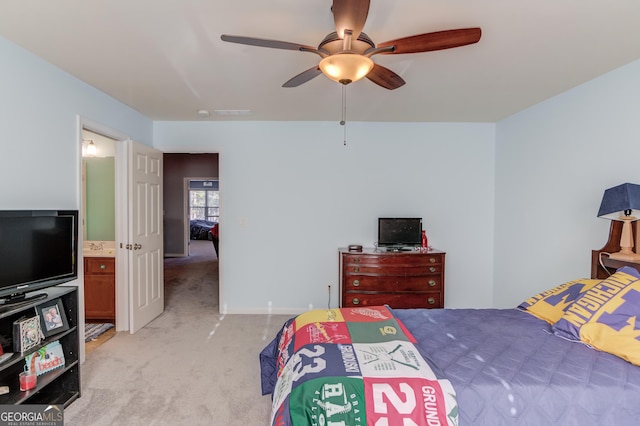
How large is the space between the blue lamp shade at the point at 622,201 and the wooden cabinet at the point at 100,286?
449 centimetres

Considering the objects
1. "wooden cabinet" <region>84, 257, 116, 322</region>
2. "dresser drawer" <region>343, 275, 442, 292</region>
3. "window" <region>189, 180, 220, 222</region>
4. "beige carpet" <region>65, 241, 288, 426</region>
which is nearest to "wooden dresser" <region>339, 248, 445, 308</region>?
"dresser drawer" <region>343, 275, 442, 292</region>

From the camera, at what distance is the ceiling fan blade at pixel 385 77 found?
1914 millimetres

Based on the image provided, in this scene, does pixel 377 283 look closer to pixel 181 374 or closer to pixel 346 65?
pixel 181 374

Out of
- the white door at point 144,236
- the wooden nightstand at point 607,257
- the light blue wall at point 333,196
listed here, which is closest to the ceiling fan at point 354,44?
the wooden nightstand at point 607,257

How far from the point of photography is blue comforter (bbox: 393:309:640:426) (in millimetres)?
1352

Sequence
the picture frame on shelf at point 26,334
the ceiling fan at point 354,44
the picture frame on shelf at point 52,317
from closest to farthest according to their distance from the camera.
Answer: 1. the ceiling fan at point 354,44
2. the picture frame on shelf at point 26,334
3. the picture frame on shelf at point 52,317

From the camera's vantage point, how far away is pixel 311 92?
9.75 ft

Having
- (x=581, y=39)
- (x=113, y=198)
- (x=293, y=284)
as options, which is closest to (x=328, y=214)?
(x=293, y=284)

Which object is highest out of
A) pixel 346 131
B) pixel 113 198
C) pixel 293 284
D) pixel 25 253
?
pixel 346 131

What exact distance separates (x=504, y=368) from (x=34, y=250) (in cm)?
279

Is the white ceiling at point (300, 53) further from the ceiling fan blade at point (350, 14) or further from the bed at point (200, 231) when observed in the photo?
the bed at point (200, 231)

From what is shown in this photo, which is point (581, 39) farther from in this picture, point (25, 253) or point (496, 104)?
point (25, 253)

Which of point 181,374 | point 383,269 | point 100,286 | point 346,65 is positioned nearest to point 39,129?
point 100,286

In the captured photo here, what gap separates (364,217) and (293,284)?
1.25m
